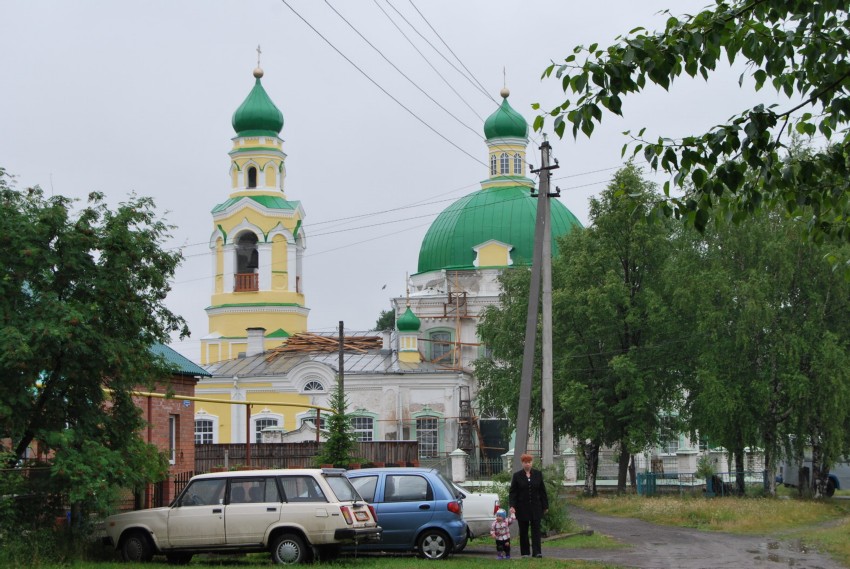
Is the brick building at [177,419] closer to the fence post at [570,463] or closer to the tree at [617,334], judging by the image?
the tree at [617,334]

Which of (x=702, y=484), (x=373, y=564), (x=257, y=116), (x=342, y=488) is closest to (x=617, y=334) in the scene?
(x=702, y=484)

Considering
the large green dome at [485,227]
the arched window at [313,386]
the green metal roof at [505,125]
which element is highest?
the green metal roof at [505,125]

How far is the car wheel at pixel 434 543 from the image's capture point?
18.2 metres

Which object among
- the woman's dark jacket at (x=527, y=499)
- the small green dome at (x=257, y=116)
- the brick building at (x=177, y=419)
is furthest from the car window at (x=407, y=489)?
the small green dome at (x=257, y=116)

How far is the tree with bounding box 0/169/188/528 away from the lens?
1557 cm

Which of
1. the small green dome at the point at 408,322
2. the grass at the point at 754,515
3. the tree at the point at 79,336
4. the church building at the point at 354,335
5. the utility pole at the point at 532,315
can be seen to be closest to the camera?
the tree at the point at 79,336

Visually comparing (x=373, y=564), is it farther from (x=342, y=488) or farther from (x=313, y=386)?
(x=313, y=386)

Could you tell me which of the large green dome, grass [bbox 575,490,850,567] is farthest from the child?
the large green dome

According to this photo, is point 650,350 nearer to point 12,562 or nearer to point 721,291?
point 721,291

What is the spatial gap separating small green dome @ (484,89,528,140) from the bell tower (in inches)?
412

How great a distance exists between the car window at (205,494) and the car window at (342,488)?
1502mm

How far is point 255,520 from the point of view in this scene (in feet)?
54.2

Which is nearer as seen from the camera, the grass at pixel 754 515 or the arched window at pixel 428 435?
the grass at pixel 754 515

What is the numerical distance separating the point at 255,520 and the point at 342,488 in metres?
1.24
